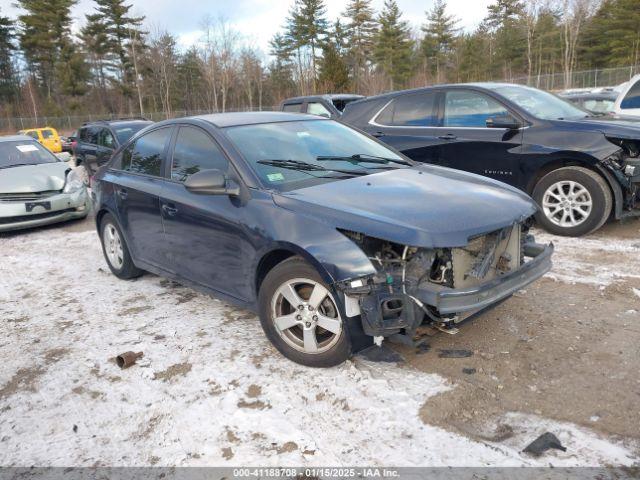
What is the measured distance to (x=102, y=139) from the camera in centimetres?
1166

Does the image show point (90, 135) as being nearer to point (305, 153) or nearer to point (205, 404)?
point (305, 153)

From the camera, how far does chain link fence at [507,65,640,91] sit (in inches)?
1478

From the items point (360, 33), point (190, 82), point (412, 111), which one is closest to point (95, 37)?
point (190, 82)

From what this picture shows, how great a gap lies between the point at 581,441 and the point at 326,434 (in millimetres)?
1265

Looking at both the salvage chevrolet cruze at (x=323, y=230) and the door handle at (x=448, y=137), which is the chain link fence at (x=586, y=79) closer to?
the door handle at (x=448, y=137)

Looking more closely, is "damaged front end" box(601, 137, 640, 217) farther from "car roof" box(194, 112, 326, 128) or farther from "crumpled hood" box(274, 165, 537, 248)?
"car roof" box(194, 112, 326, 128)

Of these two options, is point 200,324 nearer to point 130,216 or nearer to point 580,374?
point 130,216

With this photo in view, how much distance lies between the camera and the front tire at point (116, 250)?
5.20m

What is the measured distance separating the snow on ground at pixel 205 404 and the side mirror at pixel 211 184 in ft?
3.68

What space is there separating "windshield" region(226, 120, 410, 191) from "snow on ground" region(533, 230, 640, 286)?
1963 mm

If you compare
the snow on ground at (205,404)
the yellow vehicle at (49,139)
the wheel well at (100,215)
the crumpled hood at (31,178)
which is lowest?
the snow on ground at (205,404)

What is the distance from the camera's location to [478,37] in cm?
5488

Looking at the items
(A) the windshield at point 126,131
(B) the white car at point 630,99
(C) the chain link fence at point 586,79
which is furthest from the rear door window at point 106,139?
(C) the chain link fence at point 586,79

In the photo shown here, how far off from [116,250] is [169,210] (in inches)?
60.3
